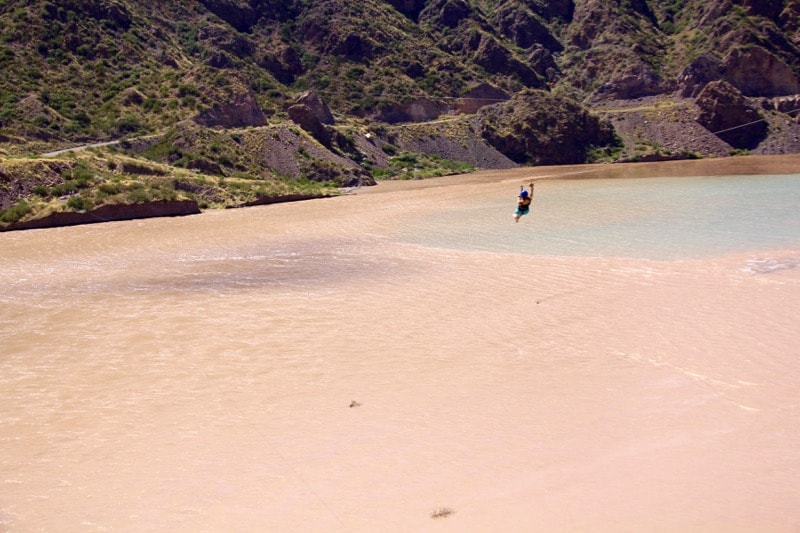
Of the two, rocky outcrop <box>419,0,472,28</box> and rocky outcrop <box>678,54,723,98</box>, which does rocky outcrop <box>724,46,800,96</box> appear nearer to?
rocky outcrop <box>678,54,723,98</box>

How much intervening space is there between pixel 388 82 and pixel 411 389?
73.9 meters

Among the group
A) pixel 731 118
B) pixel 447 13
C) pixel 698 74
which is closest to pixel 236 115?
pixel 731 118

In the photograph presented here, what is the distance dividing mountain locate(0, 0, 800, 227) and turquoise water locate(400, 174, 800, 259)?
18.9 m

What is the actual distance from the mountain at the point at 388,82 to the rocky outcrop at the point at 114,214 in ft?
6.01

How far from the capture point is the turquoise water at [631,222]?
80.9ft

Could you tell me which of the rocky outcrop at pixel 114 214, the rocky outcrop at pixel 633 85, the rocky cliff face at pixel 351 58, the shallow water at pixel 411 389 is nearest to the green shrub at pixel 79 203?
the rocky outcrop at pixel 114 214

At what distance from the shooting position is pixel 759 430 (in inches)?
405

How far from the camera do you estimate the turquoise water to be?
24.7m

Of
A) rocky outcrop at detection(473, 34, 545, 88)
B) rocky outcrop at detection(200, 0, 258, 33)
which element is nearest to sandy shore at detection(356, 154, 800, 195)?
rocky outcrop at detection(473, 34, 545, 88)

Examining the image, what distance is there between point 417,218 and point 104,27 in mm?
45270

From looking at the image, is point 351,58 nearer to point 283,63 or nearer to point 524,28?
point 283,63

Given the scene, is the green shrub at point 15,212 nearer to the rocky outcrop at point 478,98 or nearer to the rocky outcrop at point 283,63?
the rocky outcrop at point 283,63

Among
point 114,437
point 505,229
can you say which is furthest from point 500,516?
point 505,229

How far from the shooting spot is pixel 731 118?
243 ft
